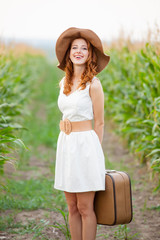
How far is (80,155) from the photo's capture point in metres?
2.58

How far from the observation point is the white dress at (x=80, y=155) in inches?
101

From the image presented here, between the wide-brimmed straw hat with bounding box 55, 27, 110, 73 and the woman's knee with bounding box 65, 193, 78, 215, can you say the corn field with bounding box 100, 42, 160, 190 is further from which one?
the wide-brimmed straw hat with bounding box 55, 27, 110, 73

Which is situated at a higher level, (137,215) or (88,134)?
(88,134)

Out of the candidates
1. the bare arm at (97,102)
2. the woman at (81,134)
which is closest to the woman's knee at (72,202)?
the woman at (81,134)

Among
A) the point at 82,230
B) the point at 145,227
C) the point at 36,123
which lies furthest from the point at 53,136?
the point at 82,230

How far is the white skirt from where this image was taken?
2.57m

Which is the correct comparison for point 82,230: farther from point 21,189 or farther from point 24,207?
point 21,189

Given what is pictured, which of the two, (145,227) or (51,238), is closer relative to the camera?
(51,238)

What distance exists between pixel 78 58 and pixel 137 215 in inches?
77.7

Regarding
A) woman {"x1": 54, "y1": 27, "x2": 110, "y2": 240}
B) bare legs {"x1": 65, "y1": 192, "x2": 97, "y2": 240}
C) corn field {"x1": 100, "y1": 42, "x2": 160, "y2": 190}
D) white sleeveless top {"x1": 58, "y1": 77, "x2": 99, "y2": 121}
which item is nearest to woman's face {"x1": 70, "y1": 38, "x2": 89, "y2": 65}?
woman {"x1": 54, "y1": 27, "x2": 110, "y2": 240}

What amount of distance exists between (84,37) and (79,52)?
0.41ft

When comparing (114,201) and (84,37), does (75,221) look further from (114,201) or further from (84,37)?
(84,37)

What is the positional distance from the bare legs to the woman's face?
3.30ft

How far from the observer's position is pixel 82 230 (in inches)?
108
